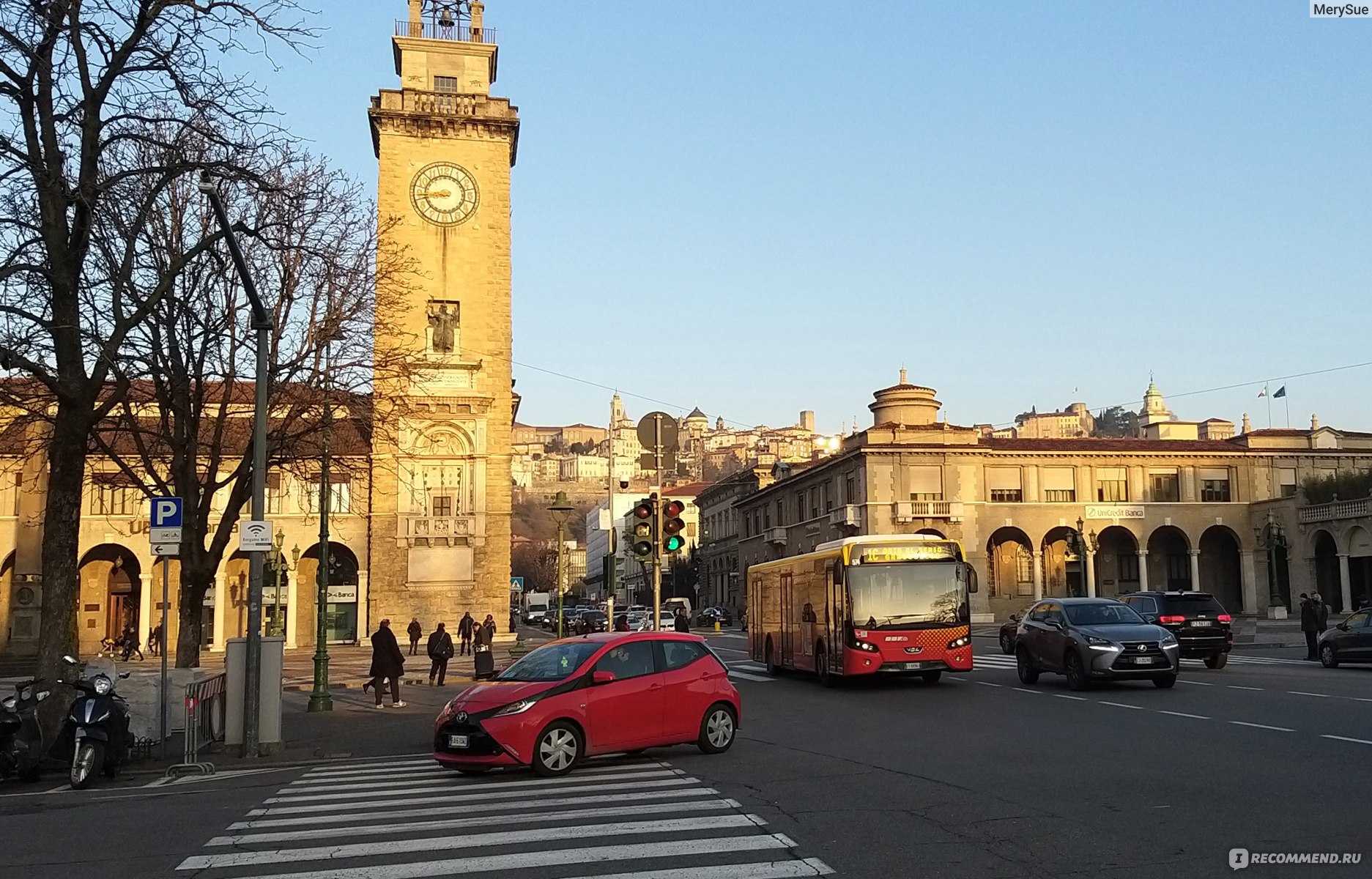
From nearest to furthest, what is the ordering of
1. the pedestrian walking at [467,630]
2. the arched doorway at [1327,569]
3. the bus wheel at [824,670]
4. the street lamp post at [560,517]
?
the bus wheel at [824,670], the street lamp post at [560,517], the pedestrian walking at [467,630], the arched doorway at [1327,569]

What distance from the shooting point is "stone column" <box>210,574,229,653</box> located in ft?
169

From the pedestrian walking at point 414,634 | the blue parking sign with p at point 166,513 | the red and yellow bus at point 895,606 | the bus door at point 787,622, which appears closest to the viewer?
the blue parking sign with p at point 166,513

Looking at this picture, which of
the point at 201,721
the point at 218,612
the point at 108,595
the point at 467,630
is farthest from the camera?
the point at 108,595

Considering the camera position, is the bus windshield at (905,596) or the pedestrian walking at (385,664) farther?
the pedestrian walking at (385,664)

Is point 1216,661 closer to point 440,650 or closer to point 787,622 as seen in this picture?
point 787,622

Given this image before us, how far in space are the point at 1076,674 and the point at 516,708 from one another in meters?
12.6

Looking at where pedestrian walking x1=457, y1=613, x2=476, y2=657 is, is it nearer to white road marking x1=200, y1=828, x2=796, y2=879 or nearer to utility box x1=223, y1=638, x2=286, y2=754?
utility box x1=223, y1=638, x2=286, y2=754

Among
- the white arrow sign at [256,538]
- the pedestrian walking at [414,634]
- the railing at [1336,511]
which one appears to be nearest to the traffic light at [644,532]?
the white arrow sign at [256,538]

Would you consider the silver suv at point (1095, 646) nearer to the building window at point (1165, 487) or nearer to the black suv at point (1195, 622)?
the black suv at point (1195, 622)

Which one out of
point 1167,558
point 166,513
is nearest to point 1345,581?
point 1167,558

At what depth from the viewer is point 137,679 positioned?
55.0 feet

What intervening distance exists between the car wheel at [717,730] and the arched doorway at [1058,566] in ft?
187

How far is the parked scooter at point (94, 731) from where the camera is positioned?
12805 mm

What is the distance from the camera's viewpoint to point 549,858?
7715 mm
